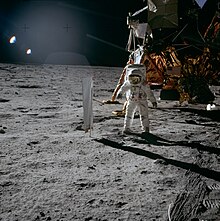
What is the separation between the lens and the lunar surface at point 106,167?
2564 millimetres

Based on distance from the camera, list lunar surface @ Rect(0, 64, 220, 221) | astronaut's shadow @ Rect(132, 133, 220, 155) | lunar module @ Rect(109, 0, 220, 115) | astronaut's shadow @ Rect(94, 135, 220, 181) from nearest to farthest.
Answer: lunar surface @ Rect(0, 64, 220, 221) < astronaut's shadow @ Rect(94, 135, 220, 181) < astronaut's shadow @ Rect(132, 133, 220, 155) < lunar module @ Rect(109, 0, 220, 115)

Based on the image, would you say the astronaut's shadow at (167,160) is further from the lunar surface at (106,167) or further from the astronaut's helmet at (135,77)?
the astronaut's helmet at (135,77)

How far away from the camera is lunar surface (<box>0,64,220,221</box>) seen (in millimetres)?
2564

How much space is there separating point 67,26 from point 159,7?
11520mm

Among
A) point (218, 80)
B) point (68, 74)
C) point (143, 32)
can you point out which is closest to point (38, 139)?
point (143, 32)

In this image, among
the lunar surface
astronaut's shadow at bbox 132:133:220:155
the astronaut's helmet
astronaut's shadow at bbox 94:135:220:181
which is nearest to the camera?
the lunar surface

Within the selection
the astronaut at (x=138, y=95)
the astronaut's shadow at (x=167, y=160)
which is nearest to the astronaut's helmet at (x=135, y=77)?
the astronaut at (x=138, y=95)

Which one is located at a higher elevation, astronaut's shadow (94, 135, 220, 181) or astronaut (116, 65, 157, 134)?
astronaut (116, 65, 157, 134)

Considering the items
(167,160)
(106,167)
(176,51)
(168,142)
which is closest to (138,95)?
(168,142)

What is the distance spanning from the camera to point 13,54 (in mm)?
18078

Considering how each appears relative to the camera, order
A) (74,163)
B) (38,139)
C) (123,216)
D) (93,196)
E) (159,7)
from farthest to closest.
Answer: (159,7), (38,139), (74,163), (93,196), (123,216)

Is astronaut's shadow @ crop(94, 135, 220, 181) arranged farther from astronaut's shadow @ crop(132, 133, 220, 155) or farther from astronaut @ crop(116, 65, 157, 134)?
astronaut @ crop(116, 65, 157, 134)

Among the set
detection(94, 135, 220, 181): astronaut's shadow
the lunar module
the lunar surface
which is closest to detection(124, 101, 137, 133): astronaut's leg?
the lunar surface

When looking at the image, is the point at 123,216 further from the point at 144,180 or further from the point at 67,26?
the point at 67,26
